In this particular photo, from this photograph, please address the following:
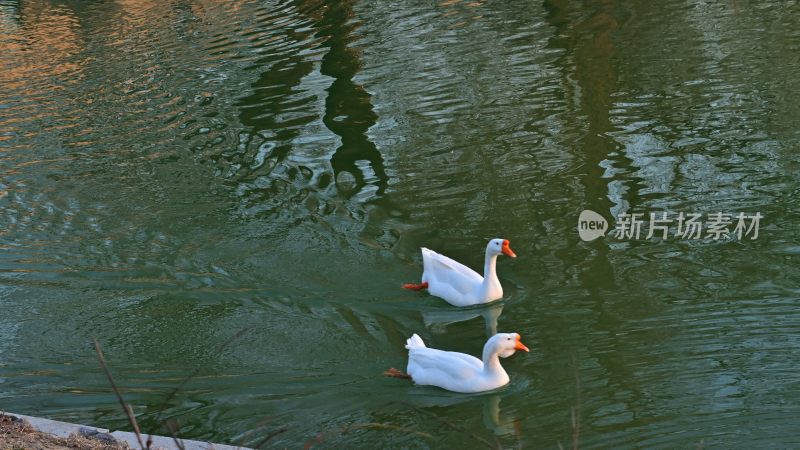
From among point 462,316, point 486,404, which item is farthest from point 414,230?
point 486,404

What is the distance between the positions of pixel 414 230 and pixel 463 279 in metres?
1.67

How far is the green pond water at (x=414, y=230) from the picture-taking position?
8062 millimetres

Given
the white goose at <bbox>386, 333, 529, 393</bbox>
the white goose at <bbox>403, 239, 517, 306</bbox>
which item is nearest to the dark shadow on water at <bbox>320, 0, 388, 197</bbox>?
the white goose at <bbox>403, 239, 517, 306</bbox>

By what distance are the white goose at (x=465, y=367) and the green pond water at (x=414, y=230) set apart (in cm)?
12

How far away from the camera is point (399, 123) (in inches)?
583

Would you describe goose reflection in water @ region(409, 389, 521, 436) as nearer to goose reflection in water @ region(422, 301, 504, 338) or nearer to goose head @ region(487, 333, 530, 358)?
goose head @ region(487, 333, 530, 358)

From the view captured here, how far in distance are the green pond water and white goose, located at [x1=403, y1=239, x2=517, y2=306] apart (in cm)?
18

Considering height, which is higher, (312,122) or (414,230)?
(414,230)

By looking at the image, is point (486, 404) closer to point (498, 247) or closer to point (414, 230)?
point (498, 247)

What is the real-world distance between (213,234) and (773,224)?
6.10 m

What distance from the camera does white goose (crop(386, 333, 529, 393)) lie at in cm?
819

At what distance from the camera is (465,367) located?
8266mm

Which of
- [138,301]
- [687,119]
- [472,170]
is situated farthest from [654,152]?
[138,301]

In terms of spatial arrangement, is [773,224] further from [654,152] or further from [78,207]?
[78,207]
